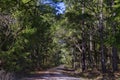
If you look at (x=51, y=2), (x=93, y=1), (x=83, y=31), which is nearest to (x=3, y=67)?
(x=51, y=2)

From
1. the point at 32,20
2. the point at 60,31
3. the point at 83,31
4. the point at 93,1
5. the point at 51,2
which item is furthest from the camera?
the point at 60,31

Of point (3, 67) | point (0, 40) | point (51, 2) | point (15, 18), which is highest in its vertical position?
point (51, 2)

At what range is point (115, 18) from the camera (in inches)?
786

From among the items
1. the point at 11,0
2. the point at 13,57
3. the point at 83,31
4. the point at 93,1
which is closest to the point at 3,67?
the point at 13,57

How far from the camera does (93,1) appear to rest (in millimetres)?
34031

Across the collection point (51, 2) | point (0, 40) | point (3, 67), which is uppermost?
point (51, 2)

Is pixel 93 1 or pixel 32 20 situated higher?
pixel 93 1

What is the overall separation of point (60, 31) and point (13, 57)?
23.6 meters

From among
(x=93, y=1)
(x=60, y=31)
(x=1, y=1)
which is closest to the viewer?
(x=1, y=1)

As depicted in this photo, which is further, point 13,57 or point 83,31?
point 83,31

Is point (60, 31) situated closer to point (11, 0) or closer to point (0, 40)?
point (0, 40)

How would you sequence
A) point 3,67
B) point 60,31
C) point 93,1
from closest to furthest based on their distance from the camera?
point 3,67 → point 93,1 → point 60,31

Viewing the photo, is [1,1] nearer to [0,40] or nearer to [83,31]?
[0,40]

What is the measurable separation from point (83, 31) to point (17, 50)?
50.4 feet
